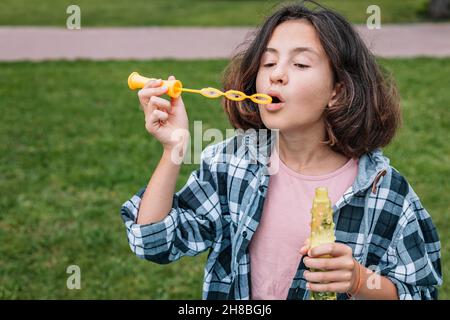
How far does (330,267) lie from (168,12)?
1084 centimetres

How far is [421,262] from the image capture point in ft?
6.08

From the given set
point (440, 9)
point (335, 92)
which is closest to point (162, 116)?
point (335, 92)

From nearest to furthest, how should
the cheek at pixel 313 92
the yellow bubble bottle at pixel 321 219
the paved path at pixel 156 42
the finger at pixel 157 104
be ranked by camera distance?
1. the yellow bubble bottle at pixel 321 219
2. the finger at pixel 157 104
3. the cheek at pixel 313 92
4. the paved path at pixel 156 42

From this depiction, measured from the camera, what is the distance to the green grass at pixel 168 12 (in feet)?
35.5

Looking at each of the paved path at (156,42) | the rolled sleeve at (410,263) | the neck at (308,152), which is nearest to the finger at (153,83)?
the neck at (308,152)

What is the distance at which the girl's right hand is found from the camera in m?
1.71

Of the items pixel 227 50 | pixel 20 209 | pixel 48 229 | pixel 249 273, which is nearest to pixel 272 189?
pixel 249 273

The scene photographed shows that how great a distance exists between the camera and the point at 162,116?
172cm

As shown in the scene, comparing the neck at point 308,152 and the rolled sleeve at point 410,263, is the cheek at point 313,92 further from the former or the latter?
the rolled sleeve at point 410,263

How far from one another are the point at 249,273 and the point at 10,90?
5182 millimetres

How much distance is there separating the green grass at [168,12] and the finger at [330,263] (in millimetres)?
8321

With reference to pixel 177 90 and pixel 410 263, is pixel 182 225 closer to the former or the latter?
pixel 177 90

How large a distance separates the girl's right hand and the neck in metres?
0.32
